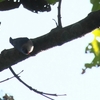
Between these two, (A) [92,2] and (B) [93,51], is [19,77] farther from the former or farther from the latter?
(B) [93,51]

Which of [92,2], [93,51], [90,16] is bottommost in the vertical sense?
[90,16]

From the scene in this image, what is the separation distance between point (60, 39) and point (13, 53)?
0.72 ft

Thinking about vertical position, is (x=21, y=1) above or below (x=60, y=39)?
above

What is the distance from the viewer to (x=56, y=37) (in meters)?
1.18

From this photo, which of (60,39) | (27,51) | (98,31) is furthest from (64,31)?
(98,31)

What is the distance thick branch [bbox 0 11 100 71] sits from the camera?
3.79ft

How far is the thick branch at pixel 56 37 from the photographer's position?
45.4 inches

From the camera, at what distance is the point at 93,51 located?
2.08 m

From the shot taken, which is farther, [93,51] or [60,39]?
[93,51]

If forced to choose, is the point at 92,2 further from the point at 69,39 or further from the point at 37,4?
the point at 69,39

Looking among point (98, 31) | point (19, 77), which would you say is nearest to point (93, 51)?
point (98, 31)

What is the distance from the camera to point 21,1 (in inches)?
76.7

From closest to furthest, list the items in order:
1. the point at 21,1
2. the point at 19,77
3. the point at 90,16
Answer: the point at 90,16 → the point at 19,77 → the point at 21,1

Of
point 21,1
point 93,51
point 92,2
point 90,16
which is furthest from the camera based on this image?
point 93,51
